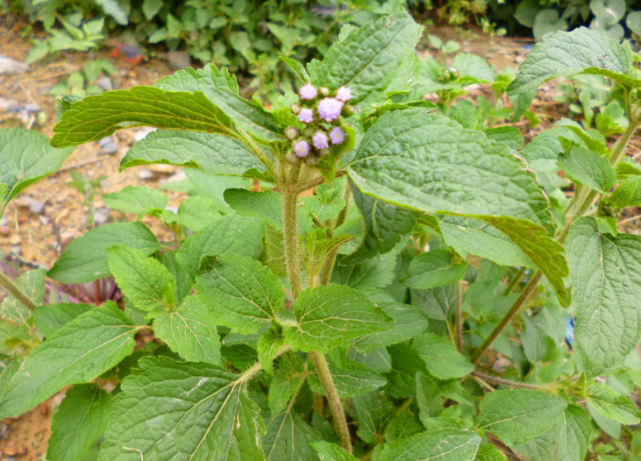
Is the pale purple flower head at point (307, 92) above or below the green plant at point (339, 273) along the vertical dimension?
above

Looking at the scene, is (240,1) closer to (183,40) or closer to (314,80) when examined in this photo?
(183,40)

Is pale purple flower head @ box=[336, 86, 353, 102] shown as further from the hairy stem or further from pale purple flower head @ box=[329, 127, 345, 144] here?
the hairy stem

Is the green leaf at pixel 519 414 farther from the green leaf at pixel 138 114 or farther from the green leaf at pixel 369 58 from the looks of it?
the green leaf at pixel 138 114

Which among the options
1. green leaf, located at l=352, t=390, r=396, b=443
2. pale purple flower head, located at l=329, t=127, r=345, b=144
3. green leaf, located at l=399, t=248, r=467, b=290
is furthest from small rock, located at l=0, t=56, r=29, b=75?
pale purple flower head, located at l=329, t=127, r=345, b=144

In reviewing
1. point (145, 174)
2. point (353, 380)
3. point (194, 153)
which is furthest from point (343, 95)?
point (145, 174)

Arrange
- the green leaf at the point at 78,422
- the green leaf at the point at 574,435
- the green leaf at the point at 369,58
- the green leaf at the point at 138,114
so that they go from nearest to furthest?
the green leaf at the point at 138,114, the green leaf at the point at 369,58, the green leaf at the point at 78,422, the green leaf at the point at 574,435

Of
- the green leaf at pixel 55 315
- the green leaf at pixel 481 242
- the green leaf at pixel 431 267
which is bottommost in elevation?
the green leaf at pixel 55 315

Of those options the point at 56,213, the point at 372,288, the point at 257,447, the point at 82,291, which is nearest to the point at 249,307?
the point at 257,447

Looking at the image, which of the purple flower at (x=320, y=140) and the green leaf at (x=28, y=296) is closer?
the purple flower at (x=320, y=140)

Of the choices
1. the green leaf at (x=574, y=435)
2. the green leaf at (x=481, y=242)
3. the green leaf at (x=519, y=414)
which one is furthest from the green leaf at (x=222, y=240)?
the green leaf at (x=574, y=435)

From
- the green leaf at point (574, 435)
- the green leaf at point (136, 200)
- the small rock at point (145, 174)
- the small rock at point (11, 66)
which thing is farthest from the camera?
the small rock at point (11, 66)
